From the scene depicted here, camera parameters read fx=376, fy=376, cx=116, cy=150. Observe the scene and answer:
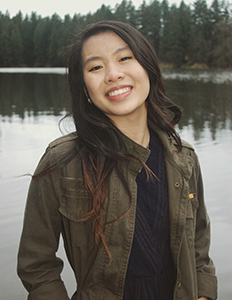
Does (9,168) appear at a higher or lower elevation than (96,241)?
lower

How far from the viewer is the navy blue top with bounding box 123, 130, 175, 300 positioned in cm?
174

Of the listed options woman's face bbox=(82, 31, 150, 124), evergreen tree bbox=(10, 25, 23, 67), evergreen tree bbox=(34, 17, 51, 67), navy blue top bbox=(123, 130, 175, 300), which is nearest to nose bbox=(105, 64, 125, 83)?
woman's face bbox=(82, 31, 150, 124)

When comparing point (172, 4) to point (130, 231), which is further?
point (172, 4)

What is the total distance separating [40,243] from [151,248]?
0.51 metres

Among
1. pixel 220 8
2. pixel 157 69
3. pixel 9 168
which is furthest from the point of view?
pixel 220 8

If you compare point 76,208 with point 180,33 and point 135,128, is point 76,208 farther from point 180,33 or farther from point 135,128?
point 180,33

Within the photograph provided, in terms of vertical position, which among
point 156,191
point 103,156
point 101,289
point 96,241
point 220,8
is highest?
point 220,8

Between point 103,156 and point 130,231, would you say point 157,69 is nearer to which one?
point 103,156

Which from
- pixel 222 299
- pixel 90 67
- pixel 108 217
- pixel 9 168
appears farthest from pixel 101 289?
pixel 9 168

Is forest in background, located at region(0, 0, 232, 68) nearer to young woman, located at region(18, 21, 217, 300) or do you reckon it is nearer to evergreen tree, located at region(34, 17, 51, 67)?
evergreen tree, located at region(34, 17, 51, 67)

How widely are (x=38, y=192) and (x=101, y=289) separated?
0.51m

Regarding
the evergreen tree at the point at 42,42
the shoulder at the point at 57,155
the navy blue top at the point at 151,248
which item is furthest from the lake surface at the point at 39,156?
the evergreen tree at the point at 42,42

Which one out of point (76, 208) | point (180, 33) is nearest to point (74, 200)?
point (76, 208)

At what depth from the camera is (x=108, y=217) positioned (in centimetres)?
167
